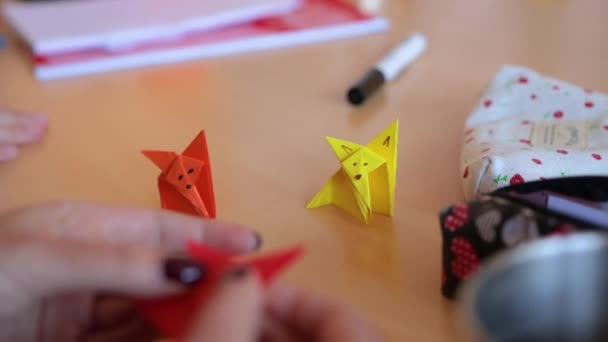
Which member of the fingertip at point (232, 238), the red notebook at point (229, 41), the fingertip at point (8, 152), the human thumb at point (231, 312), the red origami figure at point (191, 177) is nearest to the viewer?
the human thumb at point (231, 312)

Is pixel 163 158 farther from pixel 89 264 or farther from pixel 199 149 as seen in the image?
pixel 89 264

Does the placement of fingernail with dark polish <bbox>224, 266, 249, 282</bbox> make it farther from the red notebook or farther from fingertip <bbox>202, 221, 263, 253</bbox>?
the red notebook

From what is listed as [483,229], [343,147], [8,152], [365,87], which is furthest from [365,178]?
[8,152]

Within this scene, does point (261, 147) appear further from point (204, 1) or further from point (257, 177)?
point (204, 1)

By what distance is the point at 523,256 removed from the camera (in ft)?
0.99

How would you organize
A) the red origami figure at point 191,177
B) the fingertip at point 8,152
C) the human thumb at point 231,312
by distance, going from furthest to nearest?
the fingertip at point 8,152, the red origami figure at point 191,177, the human thumb at point 231,312

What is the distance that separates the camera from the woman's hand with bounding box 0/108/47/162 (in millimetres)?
747

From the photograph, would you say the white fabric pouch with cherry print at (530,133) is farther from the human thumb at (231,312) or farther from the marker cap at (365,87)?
the human thumb at (231,312)

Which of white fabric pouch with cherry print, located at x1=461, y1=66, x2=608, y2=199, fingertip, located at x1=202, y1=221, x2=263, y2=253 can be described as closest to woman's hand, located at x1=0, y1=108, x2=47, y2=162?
fingertip, located at x1=202, y1=221, x2=263, y2=253

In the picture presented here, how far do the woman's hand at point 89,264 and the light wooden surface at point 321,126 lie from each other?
0.11 m

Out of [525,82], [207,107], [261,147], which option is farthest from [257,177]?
[525,82]

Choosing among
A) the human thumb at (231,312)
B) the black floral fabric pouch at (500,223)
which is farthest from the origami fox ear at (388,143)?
the human thumb at (231,312)

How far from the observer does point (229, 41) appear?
3.13 ft

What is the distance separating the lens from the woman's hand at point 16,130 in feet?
2.45
